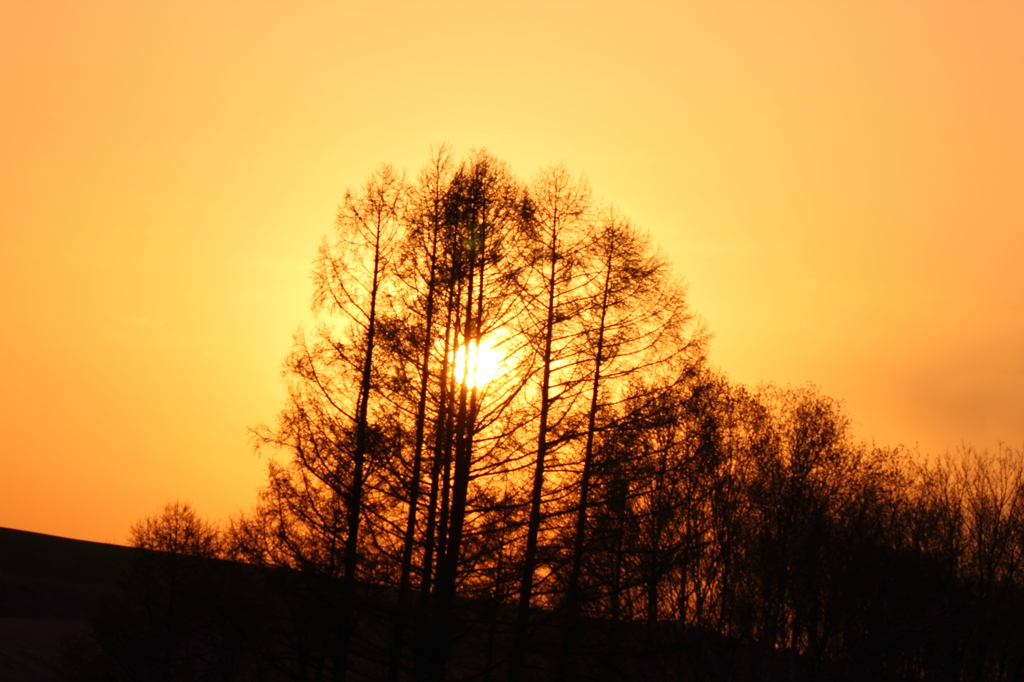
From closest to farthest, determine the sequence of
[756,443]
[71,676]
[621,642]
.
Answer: [621,642], [756,443], [71,676]

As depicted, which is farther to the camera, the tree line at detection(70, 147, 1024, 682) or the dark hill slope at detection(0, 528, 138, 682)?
the dark hill slope at detection(0, 528, 138, 682)

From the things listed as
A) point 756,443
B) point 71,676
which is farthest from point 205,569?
point 756,443

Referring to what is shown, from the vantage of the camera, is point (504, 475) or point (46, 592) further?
point (46, 592)

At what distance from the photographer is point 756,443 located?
116ft

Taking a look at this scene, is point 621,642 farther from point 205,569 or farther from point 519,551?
point 205,569

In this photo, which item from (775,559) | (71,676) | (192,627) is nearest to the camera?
(775,559)

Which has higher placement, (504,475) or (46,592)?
(504,475)

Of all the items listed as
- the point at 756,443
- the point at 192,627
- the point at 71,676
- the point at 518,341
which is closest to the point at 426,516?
the point at 518,341

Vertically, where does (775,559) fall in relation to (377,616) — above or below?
above

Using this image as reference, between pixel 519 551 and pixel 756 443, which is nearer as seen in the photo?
pixel 519 551

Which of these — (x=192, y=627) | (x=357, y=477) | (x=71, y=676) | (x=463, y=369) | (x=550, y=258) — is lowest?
(x=71, y=676)

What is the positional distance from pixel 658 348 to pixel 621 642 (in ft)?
23.5

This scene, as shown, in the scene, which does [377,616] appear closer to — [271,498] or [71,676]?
[271,498]

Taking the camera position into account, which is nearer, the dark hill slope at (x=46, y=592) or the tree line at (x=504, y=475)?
the tree line at (x=504, y=475)
